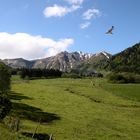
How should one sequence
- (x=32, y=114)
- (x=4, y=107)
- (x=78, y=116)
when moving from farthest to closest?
(x=78, y=116)
(x=32, y=114)
(x=4, y=107)

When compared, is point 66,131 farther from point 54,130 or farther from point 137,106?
point 137,106

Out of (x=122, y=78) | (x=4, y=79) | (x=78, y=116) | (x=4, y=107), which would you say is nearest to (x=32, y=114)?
(x=78, y=116)

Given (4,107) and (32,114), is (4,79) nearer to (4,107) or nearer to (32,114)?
(32,114)

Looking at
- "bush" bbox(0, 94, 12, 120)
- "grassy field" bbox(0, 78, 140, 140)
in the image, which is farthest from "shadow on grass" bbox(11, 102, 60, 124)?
"bush" bbox(0, 94, 12, 120)

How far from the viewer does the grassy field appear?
58.5 m

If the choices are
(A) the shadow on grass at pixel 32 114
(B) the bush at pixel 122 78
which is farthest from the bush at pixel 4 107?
(B) the bush at pixel 122 78

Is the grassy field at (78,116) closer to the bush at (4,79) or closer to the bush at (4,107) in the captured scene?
the bush at (4,107)

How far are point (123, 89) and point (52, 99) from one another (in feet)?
142

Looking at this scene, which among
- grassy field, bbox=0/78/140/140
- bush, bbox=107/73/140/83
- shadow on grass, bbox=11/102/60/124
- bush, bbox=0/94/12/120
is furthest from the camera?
bush, bbox=107/73/140/83

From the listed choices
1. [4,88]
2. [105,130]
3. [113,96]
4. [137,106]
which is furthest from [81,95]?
[105,130]

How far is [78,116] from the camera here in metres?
79.6

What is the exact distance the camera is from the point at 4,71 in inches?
3607

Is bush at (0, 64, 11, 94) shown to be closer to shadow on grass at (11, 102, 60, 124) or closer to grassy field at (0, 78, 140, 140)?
grassy field at (0, 78, 140, 140)

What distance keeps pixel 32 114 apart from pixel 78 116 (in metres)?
10.1
